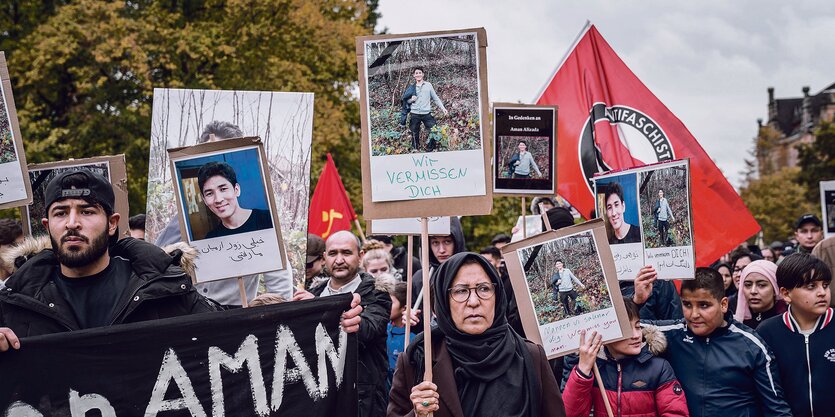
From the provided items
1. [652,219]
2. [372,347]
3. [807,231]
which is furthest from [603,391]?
[807,231]

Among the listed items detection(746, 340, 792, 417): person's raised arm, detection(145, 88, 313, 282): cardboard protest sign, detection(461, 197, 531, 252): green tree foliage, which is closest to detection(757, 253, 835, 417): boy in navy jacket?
detection(746, 340, 792, 417): person's raised arm

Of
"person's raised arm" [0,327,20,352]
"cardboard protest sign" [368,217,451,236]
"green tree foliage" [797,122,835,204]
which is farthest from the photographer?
"green tree foliage" [797,122,835,204]

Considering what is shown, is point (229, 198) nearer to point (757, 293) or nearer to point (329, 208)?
point (757, 293)

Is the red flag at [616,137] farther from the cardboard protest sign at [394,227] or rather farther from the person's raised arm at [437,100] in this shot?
the person's raised arm at [437,100]

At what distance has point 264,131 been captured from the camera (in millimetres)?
6934

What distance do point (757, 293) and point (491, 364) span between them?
3.73 metres

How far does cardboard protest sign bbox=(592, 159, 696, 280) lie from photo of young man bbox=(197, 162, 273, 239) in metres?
2.38

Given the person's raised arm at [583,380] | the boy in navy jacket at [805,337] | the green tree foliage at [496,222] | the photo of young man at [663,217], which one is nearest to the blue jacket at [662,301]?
the photo of young man at [663,217]

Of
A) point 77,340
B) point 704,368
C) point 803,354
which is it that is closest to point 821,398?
point 803,354

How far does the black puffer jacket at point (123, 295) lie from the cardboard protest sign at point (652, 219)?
2972 millimetres

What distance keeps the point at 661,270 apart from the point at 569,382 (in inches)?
58.5

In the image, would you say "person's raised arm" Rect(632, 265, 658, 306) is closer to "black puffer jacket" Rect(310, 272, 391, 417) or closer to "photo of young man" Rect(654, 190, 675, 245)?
"photo of young man" Rect(654, 190, 675, 245)

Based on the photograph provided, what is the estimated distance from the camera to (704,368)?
5078 mm

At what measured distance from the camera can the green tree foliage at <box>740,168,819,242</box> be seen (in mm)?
61531
